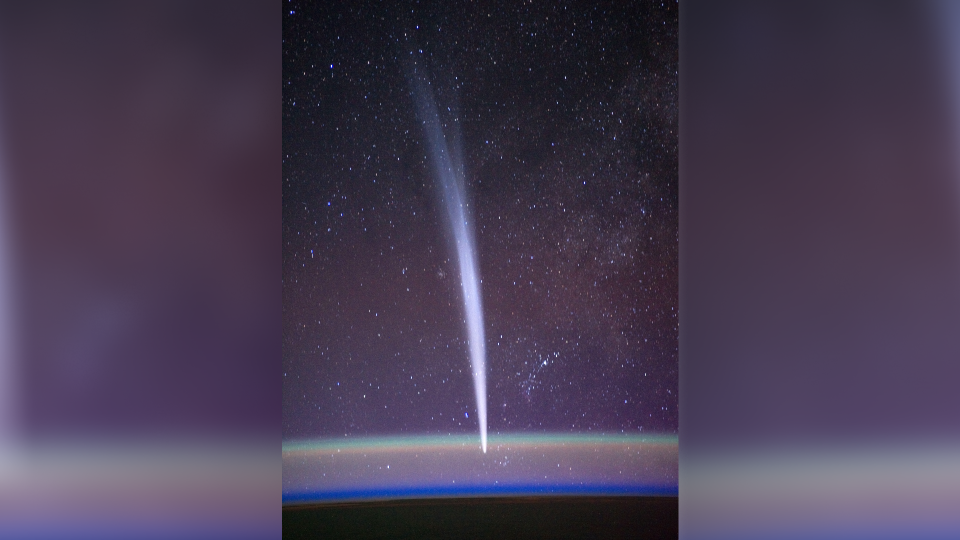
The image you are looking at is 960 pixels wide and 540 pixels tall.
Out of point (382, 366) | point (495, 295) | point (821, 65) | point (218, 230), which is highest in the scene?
point (821, 65)

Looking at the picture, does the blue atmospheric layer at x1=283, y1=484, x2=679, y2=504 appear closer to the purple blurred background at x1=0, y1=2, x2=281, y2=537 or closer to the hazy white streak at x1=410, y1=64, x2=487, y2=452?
the hazy white streak at x1=410, y1=64, x2=487, y2=452

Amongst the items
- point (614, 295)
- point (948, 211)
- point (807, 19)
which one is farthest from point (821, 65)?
point (614, 295)

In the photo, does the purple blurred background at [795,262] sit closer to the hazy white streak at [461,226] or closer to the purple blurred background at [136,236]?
the hazy white streak at [461,226]

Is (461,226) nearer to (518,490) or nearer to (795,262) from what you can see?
(518,490)

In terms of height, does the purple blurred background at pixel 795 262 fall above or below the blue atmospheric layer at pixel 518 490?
above

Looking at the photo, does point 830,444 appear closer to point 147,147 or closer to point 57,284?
point 147,147

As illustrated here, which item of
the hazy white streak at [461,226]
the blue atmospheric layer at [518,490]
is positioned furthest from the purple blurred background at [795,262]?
the hazy white streak at [461,226]
